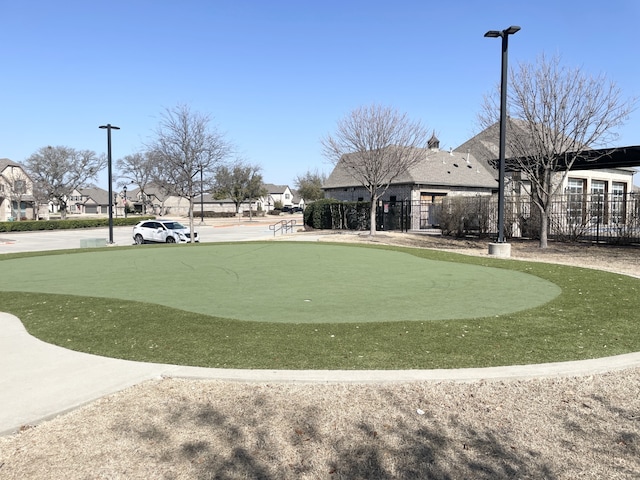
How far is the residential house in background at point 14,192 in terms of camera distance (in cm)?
6862

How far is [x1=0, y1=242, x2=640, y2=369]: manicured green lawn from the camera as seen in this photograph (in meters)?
5.60

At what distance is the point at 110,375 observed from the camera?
4863mm

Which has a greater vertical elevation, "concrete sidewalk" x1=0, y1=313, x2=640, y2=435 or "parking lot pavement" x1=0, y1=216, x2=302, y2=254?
"concrete sidewalk" x1=0, y1=313, x2=640, y2=435

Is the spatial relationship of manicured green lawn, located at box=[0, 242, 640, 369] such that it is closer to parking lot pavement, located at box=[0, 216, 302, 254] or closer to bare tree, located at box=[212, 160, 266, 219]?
parking lot pavement, located at box=[0, 216, 302, 254]

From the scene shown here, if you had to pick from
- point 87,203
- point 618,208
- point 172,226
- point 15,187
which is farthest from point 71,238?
point 87,203

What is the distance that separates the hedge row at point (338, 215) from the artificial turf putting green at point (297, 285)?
22.1 meters

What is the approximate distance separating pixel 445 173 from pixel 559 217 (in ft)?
61.3

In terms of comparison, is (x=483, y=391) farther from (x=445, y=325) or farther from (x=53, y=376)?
(x=53, y=376)

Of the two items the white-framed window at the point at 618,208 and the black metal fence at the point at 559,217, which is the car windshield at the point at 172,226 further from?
the white-framed window at the point at 618,208

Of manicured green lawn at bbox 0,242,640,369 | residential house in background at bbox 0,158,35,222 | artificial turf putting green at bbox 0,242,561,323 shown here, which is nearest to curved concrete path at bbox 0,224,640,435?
manicured green lawn at bbox 0,242,640,369

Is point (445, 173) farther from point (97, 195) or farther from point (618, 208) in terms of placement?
point (97, 195)

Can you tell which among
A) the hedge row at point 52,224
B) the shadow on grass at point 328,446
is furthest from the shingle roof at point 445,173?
the shadow on grass at point 328,446

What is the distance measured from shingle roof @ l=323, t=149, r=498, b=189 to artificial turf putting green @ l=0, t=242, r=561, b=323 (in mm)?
22864

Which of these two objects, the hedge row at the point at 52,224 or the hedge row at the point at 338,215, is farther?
the hedge row at the point at 52,224
